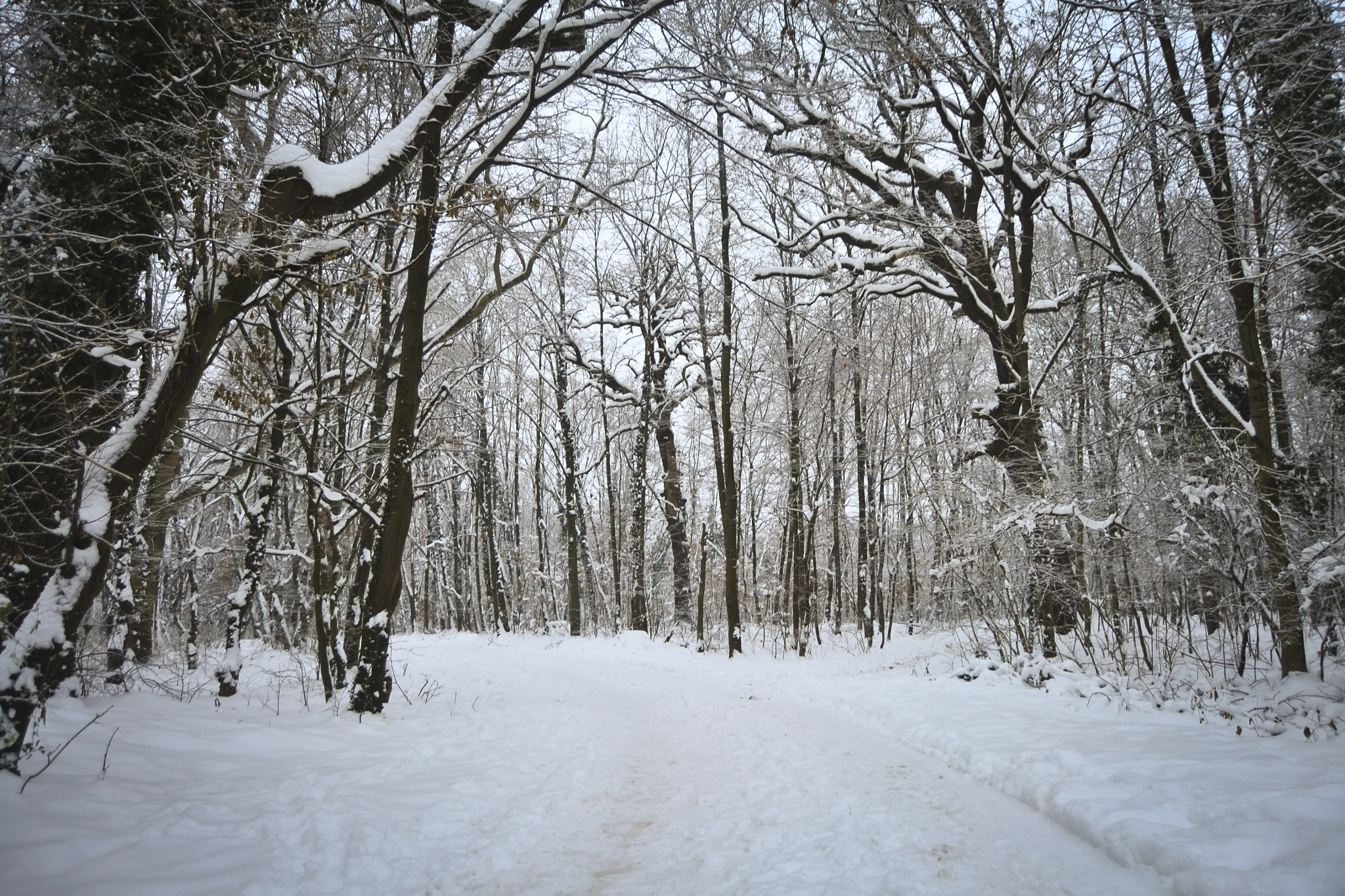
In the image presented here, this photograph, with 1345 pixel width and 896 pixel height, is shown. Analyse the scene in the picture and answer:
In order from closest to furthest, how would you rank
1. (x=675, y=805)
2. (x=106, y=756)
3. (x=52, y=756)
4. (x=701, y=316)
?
(x=52, y=756) < (x=106, y=756) < (x=675, y=805) < (x=701, y=316)

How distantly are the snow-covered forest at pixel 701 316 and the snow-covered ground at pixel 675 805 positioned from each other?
0.04 metres

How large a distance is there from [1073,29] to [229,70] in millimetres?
8400

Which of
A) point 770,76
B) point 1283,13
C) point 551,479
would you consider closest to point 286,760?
point 770,76

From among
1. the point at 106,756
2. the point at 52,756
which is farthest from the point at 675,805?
the point at 52,756

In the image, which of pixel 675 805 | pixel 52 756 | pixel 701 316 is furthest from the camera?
pixel 701 316

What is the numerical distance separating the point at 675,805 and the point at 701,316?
35.5ft

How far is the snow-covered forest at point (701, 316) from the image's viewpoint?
137 inches

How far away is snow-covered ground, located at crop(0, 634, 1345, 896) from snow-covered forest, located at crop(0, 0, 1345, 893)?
0.12ft

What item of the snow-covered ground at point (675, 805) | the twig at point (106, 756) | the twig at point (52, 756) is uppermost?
the twig at point (52, 756)

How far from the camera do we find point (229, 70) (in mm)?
5172

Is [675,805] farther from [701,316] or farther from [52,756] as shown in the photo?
[701,316]

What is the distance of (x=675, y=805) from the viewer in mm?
4355

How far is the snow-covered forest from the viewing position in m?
3.48

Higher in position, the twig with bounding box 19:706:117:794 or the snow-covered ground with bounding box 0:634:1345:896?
the twig with bounding box 19:706:117:794
